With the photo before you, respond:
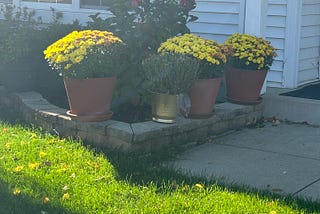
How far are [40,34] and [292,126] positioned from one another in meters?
3.53

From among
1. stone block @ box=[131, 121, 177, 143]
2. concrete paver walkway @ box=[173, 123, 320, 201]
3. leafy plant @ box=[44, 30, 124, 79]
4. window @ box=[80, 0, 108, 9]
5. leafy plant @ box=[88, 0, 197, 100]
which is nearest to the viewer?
concrete paver walkway @ box=[173, 123, 320, 201]

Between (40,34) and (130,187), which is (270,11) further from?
(130,187)

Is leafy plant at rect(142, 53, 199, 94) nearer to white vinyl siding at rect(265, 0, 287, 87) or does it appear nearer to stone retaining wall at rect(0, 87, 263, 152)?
stone retaining wall at rect(0, 87, 263, 152)

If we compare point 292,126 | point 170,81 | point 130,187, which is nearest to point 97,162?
point 130,187

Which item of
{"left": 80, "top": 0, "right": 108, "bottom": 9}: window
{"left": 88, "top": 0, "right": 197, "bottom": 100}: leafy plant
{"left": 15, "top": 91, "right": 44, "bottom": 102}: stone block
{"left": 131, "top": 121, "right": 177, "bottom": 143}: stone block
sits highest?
{"left": 80, "top": 0, "right": 108, "bottom": 9}: window

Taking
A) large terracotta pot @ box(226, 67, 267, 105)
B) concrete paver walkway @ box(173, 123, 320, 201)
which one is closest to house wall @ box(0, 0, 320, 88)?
large terracotta pot @ box(226, 67, 267, 105)

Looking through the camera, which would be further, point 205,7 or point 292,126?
point 205,7

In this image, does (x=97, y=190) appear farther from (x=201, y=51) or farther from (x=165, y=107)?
(x=201, y=51)

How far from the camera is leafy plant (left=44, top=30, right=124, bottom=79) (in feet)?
20.1

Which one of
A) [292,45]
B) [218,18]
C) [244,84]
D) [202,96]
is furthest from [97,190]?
[292,45]

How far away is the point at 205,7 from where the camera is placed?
8453 mm

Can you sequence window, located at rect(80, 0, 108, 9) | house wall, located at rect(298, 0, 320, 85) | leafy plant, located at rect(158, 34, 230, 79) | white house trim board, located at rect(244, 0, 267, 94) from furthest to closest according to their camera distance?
window, located at rect(80, 0, 108, 9), house wall, located at rect(298, 0, 320, 85), white house trim board, located at rect(244, 0, 267, 94), leafy plant, located at rect(158, 34, 230, 79)

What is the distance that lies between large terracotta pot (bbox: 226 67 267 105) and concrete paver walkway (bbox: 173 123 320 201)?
40 cm

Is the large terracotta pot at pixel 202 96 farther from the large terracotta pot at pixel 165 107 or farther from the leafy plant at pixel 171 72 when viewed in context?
the large terracotta pot at pixel 165 107
